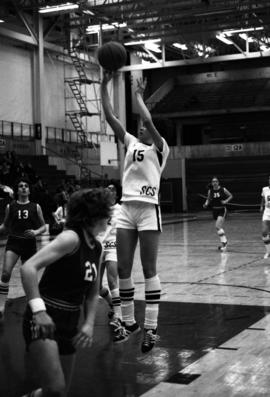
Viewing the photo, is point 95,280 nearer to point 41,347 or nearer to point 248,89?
point 41,347

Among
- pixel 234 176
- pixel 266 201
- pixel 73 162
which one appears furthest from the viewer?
pixel 234 176

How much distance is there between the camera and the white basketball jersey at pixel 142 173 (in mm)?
5828

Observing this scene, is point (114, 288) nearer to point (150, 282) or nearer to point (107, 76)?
point (150, 282)

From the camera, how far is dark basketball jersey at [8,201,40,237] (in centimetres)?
787

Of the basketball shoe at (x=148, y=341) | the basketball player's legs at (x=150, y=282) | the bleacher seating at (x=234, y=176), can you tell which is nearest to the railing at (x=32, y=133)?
the bleacher seating at (x=234, y=176)

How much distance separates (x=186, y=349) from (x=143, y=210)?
1357 millimetres

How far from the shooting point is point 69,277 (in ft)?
11.6

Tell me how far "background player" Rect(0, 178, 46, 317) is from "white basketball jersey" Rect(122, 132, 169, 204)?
7.46 ft

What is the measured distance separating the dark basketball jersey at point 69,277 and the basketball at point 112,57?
9.31 ft

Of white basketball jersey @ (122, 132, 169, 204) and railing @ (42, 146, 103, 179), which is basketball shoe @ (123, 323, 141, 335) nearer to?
white basketball jersey @ (122, 132, 169, 204)

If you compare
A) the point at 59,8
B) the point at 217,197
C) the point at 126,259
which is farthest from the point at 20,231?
the point at 59,8

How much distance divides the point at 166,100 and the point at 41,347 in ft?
122

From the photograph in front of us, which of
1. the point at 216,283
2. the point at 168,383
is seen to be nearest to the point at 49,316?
the point at 168,383

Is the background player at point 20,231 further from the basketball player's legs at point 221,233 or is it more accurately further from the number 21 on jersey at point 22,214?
the basketball player's legs at point 221,233
